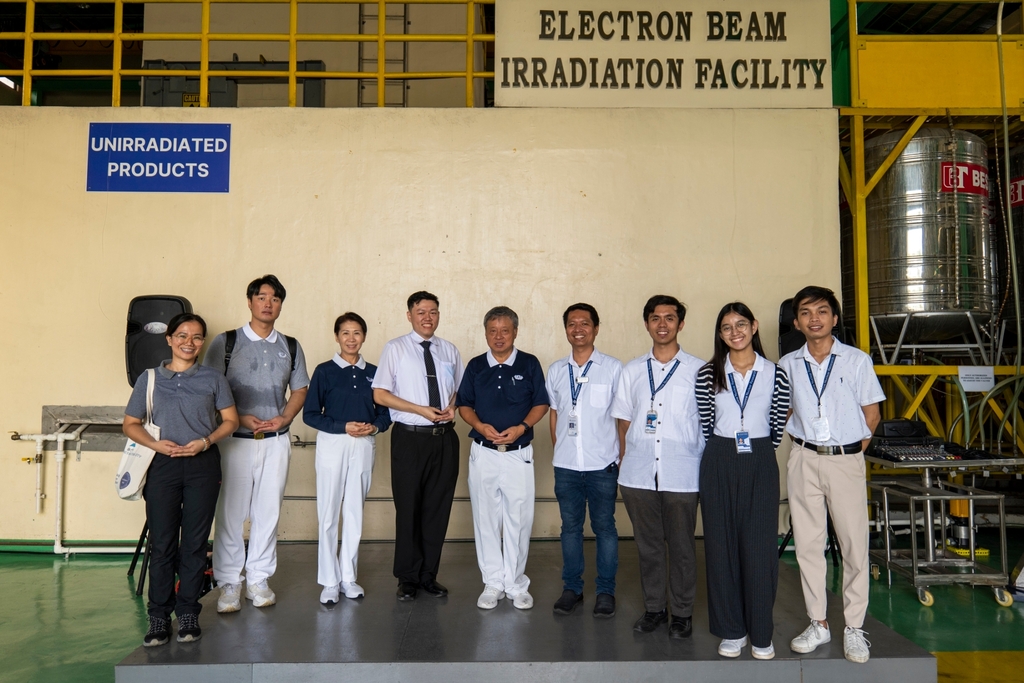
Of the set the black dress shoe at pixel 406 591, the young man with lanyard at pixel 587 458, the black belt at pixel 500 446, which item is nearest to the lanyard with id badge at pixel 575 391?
the young man with lanyard at pixel 587 458

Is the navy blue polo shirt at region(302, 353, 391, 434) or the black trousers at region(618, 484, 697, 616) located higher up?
the navy blue polo shirt at region(302, 353, 391, 434)

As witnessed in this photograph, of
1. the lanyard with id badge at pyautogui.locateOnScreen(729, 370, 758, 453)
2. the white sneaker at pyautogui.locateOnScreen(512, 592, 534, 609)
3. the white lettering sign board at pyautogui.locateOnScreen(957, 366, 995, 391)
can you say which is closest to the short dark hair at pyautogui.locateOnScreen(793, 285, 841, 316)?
the lanyard with id badge at pyautogui.locateOnScreen(729, 370, 758, 453)

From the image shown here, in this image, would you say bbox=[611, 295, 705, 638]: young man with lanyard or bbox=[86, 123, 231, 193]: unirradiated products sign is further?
bbox=[86, 123, 231, 193]: unirradiated products sign

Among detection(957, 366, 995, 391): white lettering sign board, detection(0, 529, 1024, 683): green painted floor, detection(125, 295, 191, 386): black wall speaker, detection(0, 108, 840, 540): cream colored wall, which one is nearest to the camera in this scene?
detection(0, 529, 1024, 683): green painted floor

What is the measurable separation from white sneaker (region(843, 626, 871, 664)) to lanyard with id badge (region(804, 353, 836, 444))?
0.86 metres

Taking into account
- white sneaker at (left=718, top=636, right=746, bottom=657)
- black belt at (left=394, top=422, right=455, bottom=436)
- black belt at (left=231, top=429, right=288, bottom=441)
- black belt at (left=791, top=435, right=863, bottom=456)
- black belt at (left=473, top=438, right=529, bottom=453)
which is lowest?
white sneaker at (left=718, top=636, right=746, bottom=657)

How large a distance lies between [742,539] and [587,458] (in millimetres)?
853

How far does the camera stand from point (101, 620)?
13.3ft

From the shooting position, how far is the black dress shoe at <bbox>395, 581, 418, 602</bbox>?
154 inches

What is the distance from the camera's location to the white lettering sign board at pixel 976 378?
17.8ft

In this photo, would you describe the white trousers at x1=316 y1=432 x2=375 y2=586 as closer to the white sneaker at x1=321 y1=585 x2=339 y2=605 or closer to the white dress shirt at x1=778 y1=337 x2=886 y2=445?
the white sneaker at x1=321 y1=585 x2=339 y2=605

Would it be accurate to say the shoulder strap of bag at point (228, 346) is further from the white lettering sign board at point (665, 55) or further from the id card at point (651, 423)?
the white lettering sign board at point (665, 55)

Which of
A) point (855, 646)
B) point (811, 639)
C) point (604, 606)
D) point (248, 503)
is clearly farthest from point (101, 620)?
point (855, 646)

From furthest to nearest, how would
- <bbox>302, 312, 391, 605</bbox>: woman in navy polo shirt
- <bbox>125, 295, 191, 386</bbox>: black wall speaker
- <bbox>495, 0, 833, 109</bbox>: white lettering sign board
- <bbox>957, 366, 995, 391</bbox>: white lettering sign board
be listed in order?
<bbox>495, 0, 833, 109</bbox>: white lettering sign board, <bbox>957, 366, 995, 391</bbox>: white lettering sign board, <bbox>125, 295, 191, 386</bbox>: black wall speaker, <bbox>302, 312, 391, 605</bbox>: woman in navy polo shirt
